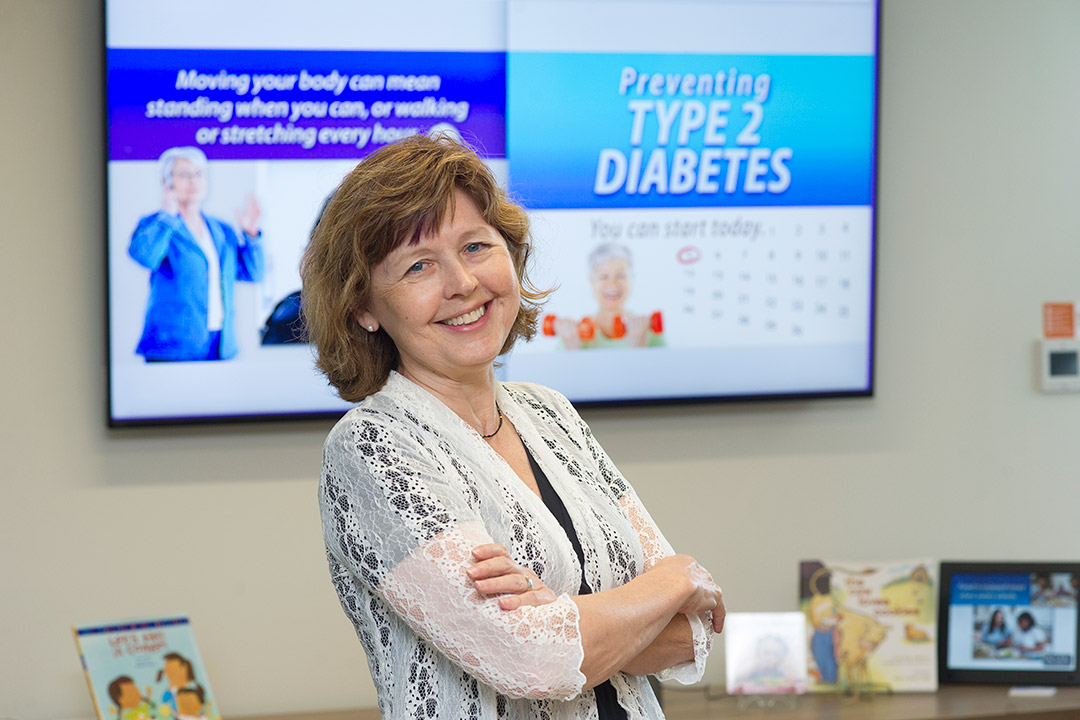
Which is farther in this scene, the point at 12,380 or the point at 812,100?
the point at 812,100

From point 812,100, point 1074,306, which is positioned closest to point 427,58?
point 812,100

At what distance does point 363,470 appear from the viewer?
1.39 m

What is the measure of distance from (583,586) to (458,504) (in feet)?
0.75

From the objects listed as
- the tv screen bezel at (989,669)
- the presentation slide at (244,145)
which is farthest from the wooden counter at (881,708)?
the presentation slide at (244,145)

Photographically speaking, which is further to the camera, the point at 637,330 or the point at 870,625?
the point at 870,625

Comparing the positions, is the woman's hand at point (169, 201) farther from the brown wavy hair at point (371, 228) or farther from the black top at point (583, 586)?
the black top at point (583, 586)

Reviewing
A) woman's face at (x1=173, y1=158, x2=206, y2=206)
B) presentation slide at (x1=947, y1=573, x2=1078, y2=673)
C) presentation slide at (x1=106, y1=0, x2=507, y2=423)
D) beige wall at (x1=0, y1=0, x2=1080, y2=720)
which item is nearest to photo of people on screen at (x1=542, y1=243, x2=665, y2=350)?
beige wall at (x1=0, y1=0, x2=1080, y2=720)

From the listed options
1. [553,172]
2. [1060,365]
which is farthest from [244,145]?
[1060,365]

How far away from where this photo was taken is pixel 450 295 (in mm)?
1479

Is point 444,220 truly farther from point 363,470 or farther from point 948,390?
point 948,390

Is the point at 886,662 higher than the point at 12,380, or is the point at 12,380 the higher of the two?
the point at 12,380

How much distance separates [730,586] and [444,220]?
6.13 ft

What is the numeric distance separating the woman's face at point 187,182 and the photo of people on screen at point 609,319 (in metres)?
0.89

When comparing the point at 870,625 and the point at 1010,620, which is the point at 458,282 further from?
the point at 1010,620
